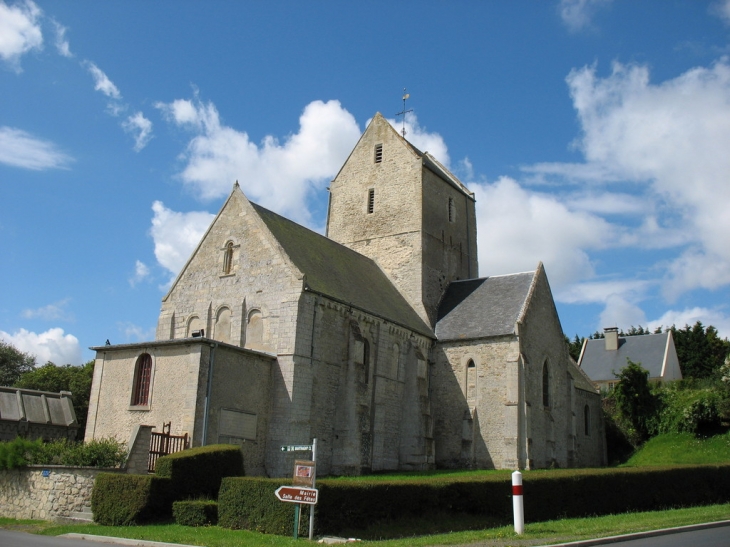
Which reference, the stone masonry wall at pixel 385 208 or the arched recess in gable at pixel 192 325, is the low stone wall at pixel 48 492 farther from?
the stone masonry wall at pixel 385 208

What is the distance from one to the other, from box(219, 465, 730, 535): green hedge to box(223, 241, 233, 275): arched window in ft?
44.7

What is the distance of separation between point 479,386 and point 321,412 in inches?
353

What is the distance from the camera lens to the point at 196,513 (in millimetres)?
16078

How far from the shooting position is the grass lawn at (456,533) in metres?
13.2

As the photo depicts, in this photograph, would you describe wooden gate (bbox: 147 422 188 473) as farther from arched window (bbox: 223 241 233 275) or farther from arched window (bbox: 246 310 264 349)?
arched window (bbox: 223 241 233 275)

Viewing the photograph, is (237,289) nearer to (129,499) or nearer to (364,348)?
(364,348)

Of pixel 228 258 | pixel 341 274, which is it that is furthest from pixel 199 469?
pixel 341 274

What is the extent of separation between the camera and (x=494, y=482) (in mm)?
17047

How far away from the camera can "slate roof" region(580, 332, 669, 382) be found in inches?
2146

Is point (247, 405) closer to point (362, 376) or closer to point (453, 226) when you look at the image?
point (362, 376)

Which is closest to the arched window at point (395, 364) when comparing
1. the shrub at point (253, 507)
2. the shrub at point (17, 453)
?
the shrub at point (253, 507)

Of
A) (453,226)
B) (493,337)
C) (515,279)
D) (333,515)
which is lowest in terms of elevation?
(333,515)

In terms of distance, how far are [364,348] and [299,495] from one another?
15013 millimetres

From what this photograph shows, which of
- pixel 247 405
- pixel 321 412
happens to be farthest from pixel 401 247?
pixel 247 405
